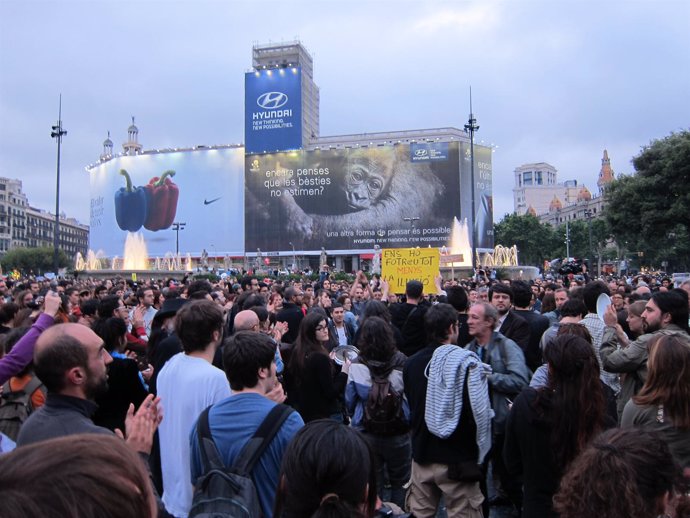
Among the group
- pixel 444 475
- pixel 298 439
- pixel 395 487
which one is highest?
pixel 298 439

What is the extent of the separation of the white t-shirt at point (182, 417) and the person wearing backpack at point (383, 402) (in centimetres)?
142

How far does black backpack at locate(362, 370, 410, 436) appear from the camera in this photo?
422 cm

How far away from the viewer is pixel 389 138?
8644 centimetres

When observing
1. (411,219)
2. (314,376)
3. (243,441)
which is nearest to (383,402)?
(314,376)

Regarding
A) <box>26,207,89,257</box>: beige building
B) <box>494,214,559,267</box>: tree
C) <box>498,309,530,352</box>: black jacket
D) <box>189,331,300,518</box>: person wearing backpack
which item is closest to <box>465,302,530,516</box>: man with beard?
<box>498,309,530,352</box>: black jacket

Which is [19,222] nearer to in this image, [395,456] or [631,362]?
[395,456]

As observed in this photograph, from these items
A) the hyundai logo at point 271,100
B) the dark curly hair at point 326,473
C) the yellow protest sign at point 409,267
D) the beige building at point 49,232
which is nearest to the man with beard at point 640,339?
the dark curly hair at point 326,473

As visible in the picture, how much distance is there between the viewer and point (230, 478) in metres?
2.25

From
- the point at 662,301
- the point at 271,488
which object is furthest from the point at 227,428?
the point at 662,301

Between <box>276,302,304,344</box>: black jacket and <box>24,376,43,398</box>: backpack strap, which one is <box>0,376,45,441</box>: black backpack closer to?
<box>24,376,43,398</box>: backpack strap

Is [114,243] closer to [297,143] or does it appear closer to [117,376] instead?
[297,143]

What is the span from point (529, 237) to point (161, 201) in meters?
50.0

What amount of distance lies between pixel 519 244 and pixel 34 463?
80.6 m

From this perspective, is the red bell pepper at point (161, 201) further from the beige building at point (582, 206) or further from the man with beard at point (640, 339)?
the man with beard at point (640, 339)
